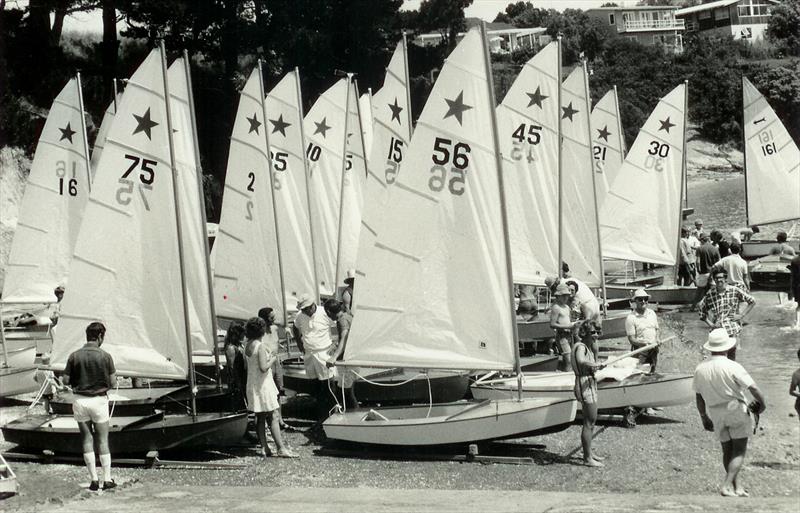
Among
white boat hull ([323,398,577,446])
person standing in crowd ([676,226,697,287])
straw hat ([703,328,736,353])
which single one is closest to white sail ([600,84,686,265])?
person standing in crowd ([676,226,697,287])

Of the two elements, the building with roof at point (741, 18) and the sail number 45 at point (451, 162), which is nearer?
the sail number 45 at point (451, 162)

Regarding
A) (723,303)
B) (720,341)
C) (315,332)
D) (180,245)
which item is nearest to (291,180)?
(315,332)

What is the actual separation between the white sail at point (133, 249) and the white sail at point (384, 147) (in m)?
2.51

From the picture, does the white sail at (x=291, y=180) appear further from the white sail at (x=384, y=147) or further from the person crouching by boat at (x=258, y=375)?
the person crouching by boat at (x=258, y=375)

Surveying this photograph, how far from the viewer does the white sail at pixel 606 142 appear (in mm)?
31312

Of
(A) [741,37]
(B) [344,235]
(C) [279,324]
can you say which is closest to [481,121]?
(C) [279,324]

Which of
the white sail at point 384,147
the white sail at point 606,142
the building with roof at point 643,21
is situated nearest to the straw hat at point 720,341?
the white sail at point 384,147

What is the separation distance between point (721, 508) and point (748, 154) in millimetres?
23746

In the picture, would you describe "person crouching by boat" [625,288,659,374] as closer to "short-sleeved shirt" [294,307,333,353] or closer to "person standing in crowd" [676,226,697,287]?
"short-sleeved shirt" [294,307,333,353]

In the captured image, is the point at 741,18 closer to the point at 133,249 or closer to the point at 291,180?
the point at 291,180

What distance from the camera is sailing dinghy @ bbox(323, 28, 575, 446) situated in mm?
12805

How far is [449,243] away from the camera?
42.7 ft

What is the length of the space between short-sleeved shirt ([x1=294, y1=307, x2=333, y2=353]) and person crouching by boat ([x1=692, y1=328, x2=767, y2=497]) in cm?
562

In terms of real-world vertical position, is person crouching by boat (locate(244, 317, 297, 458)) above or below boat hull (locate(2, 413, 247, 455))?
above
